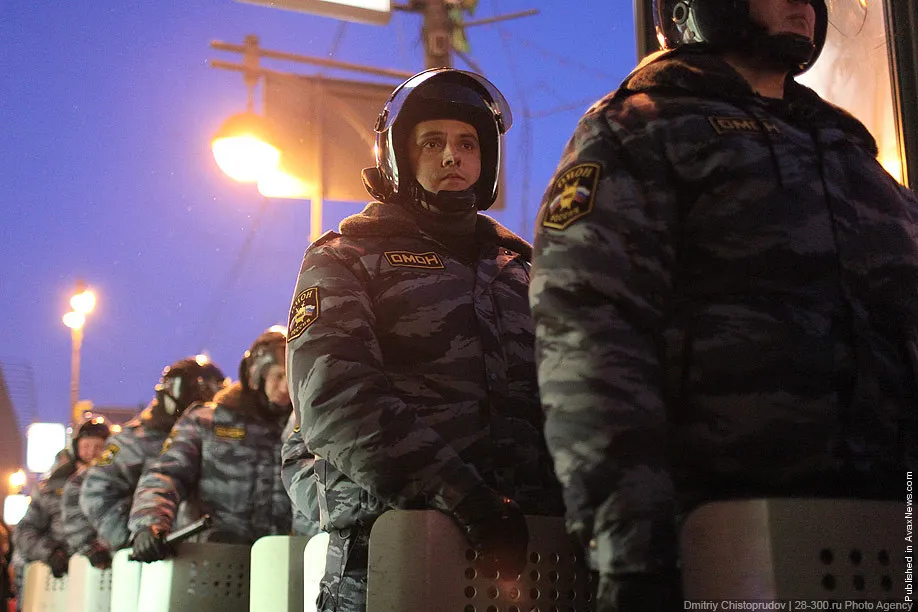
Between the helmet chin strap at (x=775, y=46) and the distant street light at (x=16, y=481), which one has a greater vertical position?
the distant street light at (x=16, y=481)

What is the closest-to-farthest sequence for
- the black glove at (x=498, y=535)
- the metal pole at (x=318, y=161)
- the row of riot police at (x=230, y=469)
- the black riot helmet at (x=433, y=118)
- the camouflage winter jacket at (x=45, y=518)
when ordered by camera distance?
the black glove at (x=498, y=535)
the black riot helmet at (x=433, y=118)
the row of riot police at (x=230, y=469)
the metal pole at (x=318, y=161)
the camouflage winter jacket at (x=45, y=518)

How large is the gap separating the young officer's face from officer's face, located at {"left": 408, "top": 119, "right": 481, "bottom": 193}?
3.91ft

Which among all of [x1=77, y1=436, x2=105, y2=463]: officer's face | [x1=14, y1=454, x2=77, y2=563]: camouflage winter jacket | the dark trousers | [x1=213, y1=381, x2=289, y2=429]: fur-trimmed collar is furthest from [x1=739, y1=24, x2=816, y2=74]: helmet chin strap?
[x1=14, y1=454, x2=77, y2=563]: camouflage winter jacket

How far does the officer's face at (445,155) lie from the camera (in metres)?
3.10

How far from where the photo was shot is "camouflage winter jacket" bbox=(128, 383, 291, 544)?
5938 millimetres

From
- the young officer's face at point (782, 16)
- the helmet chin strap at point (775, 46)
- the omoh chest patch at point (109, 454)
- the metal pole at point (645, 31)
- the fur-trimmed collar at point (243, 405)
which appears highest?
the metal pole at point (645, 31)

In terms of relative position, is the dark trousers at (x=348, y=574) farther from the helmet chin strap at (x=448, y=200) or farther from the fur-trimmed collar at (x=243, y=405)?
the fur-trimmed collar at (x=243, y=405)

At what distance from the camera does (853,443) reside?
176 cm

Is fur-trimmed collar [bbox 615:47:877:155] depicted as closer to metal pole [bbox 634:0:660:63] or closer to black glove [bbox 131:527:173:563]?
metal pole [bbox 634:0:660:63]

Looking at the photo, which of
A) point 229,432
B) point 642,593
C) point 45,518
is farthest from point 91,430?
point 642,593

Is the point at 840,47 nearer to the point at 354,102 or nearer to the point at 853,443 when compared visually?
the point at 853,443

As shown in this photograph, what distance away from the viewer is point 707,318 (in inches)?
71.6

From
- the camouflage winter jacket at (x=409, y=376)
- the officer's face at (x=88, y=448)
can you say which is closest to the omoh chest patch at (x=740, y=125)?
the camouflage winter jacket at (x=409, y=376)

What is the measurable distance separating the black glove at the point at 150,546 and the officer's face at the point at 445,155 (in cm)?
317
